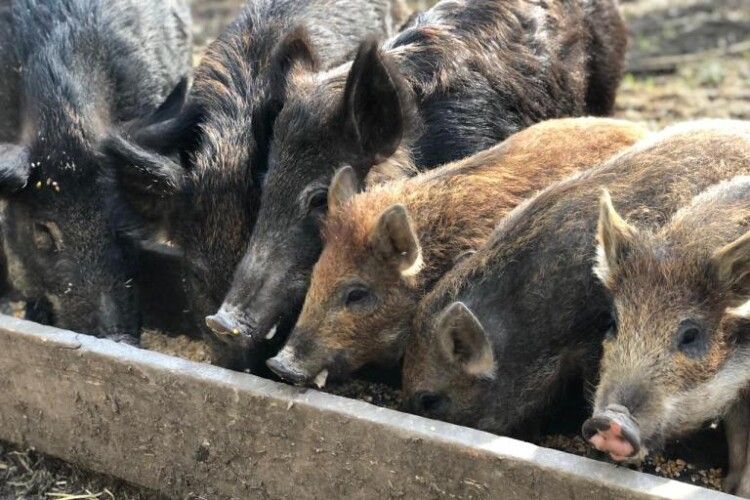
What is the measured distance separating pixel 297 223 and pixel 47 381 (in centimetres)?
126

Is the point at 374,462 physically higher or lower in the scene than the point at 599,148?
lower

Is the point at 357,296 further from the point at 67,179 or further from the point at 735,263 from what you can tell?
the point at 67,179

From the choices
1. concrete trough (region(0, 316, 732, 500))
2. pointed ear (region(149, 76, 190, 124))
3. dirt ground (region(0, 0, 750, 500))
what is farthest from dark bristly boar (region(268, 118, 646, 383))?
pointed ear (region(149, 76, 190, 124))

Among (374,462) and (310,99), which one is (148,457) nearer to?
(374,462)

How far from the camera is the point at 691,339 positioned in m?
3.65

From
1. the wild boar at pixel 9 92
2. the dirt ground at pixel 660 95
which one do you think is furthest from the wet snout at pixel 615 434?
the wild boar at pixel 9 92

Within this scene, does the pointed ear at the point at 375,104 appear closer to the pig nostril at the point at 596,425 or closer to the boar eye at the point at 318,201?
the boar eye at the point at 318,201

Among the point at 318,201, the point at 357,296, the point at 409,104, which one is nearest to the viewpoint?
the point at 357,296

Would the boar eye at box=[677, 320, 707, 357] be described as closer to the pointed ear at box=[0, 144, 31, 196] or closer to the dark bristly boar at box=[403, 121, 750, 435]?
the dark bristly boar at box=[403, 121, 750, 435]

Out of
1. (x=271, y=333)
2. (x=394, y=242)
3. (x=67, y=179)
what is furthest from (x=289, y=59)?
(x=271, y=333)

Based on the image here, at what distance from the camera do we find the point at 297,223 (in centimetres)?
→ 454

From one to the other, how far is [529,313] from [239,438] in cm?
121

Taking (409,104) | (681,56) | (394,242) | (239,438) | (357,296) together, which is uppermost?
(409,104)

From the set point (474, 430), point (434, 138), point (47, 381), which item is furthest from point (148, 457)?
point (434, 138)
